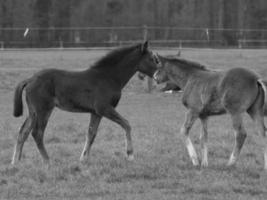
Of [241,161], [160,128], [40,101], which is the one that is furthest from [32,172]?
[160,128]

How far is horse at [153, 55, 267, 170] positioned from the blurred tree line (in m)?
47.1

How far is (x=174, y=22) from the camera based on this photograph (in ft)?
207

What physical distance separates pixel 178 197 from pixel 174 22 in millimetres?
55338

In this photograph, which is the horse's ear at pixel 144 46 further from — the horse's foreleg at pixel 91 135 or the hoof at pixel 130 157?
the hoof at pixel 130 157

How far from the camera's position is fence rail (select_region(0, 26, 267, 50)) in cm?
4847

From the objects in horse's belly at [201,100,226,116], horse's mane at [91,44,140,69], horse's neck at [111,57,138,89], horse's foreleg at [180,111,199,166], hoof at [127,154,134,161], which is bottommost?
hoof at [127,154,134,161]

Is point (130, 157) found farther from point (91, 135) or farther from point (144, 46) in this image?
point (144, 46)

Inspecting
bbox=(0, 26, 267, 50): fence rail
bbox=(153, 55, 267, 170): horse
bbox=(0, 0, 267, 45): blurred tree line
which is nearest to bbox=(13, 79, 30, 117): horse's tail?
bbox=(153, 55, 267, 170): horse

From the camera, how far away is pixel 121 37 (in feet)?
171

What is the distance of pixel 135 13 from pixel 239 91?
54.1 meters

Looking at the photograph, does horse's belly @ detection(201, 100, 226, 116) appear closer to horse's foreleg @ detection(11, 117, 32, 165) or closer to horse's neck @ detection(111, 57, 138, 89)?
horse's neck @ detection(111, 57, 138, 89)

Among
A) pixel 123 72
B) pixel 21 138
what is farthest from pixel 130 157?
pixel 21 138

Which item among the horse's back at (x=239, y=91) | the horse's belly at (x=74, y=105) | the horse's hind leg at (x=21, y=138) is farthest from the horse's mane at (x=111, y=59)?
the horse's back at (x=239, y=91)

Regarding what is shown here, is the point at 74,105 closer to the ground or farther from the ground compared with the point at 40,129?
farther from the ground
